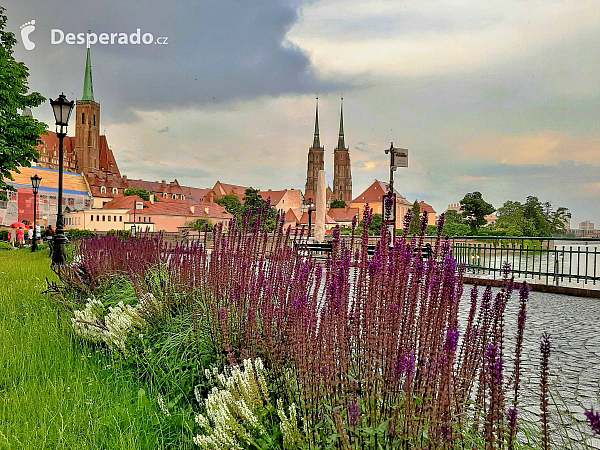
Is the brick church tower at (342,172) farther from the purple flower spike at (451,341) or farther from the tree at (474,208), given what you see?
the purple flower spike at (451,341)

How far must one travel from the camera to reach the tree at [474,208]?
6353 centimetres

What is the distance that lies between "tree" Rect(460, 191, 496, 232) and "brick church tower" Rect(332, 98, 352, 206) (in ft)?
237

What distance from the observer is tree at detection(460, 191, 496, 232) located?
6353 centimetres

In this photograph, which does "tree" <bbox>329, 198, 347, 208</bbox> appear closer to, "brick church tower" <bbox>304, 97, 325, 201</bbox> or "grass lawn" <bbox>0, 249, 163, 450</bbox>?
"brick church tower" <bbox>304, 97, 325, 201</bbox>

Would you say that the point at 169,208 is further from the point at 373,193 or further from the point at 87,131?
the point at 373,193

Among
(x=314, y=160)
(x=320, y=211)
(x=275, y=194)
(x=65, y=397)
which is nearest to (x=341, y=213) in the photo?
(x=275, y=194)

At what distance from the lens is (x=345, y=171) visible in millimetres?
138250

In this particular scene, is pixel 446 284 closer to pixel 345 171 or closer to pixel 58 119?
pixel 58 119

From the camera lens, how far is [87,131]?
10425cm

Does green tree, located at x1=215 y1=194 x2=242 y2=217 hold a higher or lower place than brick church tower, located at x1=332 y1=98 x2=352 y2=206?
lower

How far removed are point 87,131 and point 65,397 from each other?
369 ft

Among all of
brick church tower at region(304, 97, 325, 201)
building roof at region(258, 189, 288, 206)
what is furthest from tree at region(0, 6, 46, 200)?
brick church tower at region(304, 97, 325, 201)

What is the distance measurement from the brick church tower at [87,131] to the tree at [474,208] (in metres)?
76.6

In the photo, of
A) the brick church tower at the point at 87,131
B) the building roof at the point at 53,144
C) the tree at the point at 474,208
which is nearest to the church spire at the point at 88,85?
the brick church tower at the point at 87,131
